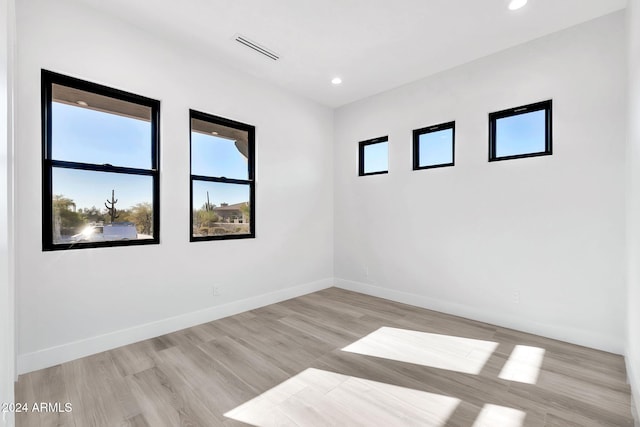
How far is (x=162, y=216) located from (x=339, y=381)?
2.32m

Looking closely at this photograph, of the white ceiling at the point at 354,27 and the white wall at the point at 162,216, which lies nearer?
the white wall at the point at 162,216

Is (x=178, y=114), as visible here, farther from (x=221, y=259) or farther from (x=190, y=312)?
(x=190, y=312)

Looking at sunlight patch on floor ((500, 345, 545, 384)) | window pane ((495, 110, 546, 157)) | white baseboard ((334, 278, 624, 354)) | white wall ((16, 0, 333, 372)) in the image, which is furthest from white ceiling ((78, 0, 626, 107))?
sunlight patch on floor ((500, 345, 545, 384))

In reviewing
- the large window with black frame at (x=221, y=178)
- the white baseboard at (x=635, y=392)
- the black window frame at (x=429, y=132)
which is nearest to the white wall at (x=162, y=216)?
the large window with black frame at (x=221, y=178)

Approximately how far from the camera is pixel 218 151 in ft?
11.8

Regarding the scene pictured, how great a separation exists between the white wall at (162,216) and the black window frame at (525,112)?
2.50m

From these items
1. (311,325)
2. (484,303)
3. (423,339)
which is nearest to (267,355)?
(311,325)

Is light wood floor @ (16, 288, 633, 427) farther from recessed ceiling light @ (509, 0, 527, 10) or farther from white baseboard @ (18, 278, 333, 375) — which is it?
recessed ceiling light @ (509, 0, 527, 10)

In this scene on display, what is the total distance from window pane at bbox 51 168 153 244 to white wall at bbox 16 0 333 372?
147 mm

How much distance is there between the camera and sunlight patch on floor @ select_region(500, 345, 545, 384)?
2215mm

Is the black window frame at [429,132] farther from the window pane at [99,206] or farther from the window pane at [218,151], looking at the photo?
the window pane at [99,206]

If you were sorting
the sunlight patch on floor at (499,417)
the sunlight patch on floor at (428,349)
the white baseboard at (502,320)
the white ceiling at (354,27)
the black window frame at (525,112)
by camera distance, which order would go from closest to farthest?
1. the sunlight patch on floor at (499,417)
2. the sunlight patch on floor at (428,349)
3. the white ceiling at (354,27)
4. the white baseboard at (502,320)
5. the black window frame at (525,112)

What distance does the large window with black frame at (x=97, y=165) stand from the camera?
2.44m

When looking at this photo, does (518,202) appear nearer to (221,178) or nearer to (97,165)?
(221,178)
